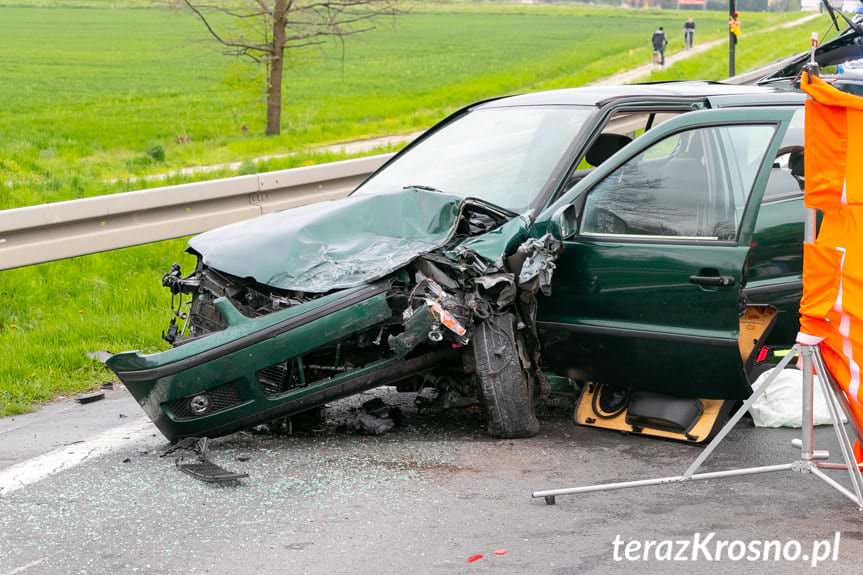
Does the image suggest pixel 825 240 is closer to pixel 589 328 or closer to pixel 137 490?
pixel 589 328

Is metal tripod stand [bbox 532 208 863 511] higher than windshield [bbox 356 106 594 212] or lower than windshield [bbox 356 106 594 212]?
lower

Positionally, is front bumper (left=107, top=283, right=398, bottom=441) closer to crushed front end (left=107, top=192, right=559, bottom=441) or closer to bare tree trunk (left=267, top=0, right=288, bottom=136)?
crushed front end (left=107, top=192, right=559, bottom=441)

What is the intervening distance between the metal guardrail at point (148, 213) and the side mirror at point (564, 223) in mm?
3883

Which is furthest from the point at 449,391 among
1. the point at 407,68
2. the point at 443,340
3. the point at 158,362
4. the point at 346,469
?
the point at 407,68

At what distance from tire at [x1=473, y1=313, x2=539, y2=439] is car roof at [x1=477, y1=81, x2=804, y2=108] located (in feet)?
5.13

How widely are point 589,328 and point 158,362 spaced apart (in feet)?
6.69

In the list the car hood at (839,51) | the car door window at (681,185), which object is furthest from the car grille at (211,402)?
the car hood at (839,51)

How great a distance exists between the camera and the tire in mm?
5367

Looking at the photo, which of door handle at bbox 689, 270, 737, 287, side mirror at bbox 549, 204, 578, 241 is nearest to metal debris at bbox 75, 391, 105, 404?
side mirror at bbox 549, 204, 578, 241

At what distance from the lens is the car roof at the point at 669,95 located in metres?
6.15

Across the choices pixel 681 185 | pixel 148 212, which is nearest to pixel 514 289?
pixel 681 185

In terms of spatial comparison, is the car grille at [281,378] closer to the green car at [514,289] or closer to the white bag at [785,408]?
the green car at [514,289]

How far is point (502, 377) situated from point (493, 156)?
153 cm

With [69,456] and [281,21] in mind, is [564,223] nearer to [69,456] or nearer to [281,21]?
[69,456]
